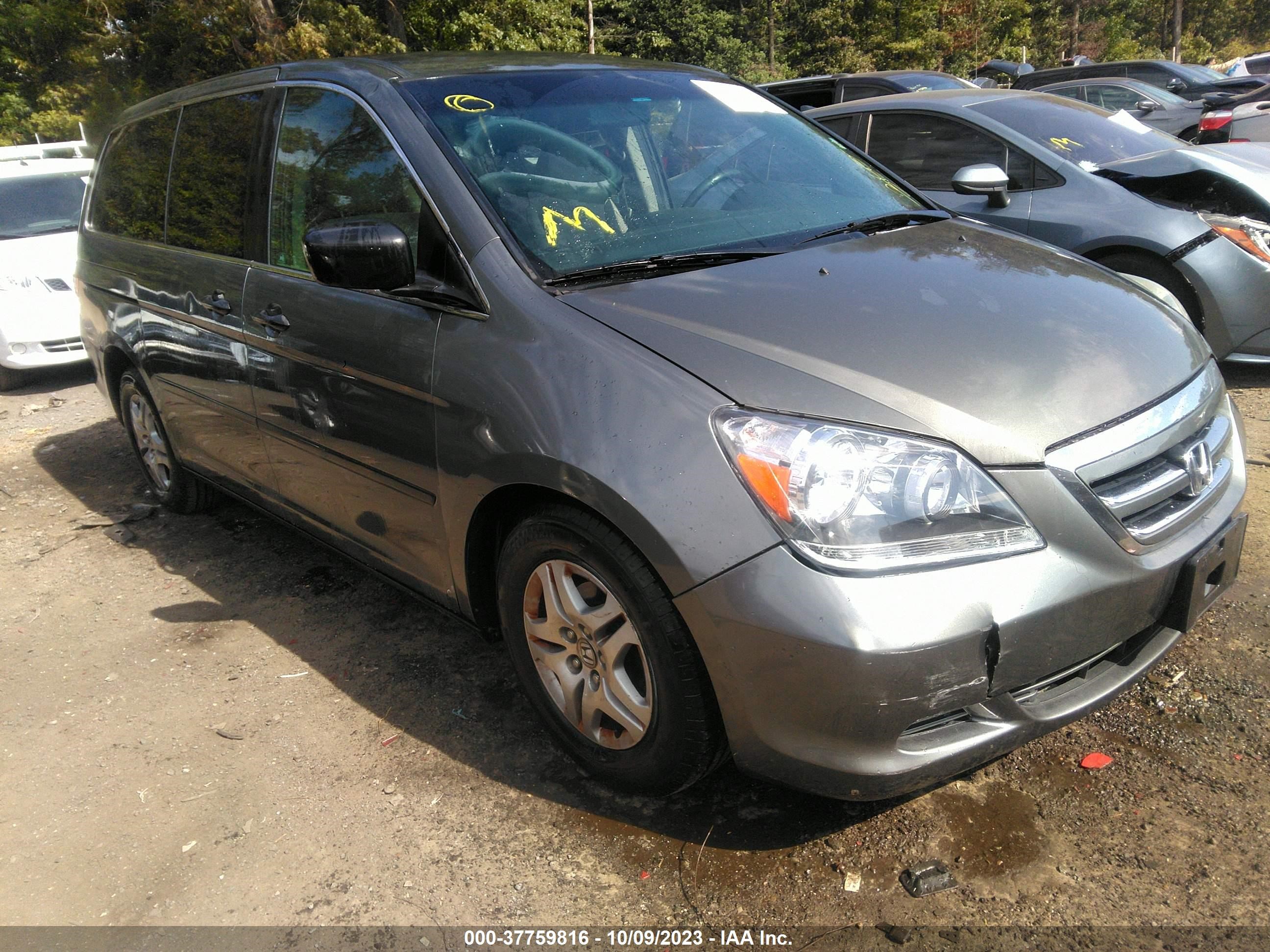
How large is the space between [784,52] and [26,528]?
36.6 metres

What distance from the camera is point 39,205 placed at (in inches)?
339

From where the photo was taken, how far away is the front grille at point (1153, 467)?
6.93 feet

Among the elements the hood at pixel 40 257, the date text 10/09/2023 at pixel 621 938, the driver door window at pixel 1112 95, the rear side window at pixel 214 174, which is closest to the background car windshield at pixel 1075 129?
the rear side window at pixel 214 174

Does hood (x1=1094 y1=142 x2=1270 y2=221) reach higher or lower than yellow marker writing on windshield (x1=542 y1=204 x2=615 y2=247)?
lower

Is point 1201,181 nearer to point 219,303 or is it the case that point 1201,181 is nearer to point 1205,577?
point 1205,577

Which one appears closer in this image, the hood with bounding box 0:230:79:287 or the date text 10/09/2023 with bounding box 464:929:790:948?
the date text 10/09/2023 with bounding box 464:929:790:948

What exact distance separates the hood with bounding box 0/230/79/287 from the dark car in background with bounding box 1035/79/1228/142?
11489mm

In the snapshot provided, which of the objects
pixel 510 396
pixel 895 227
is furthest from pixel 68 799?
pixel 895 227

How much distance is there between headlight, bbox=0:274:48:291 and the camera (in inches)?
309

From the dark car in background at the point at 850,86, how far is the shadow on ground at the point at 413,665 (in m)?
7.87

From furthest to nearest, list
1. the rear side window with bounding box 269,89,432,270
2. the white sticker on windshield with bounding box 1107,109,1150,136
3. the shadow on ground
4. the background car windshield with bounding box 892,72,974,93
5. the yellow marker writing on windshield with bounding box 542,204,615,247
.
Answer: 1. the background car windshield with bounding box 892,72,974,93
2. the white sticker on windshield with bounding box 1107,109,1150,136
3. the rear side window with bounding box 269,89,432,270
4. the yellow marker writing on windshield with bounding box 542,204,615,247
5. the shadow on ground

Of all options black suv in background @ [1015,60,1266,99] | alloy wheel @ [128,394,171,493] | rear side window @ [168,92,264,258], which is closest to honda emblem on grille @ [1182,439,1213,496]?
rear side window @ [168,92,264,258]

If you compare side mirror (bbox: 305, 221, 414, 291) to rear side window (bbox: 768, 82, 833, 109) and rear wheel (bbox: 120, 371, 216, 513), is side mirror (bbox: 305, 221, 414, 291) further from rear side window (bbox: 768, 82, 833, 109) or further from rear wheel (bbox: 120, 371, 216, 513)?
rear side window (bbox: 768, 82, 833, 109)

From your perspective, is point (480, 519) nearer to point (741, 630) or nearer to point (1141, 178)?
point (741, 630)
